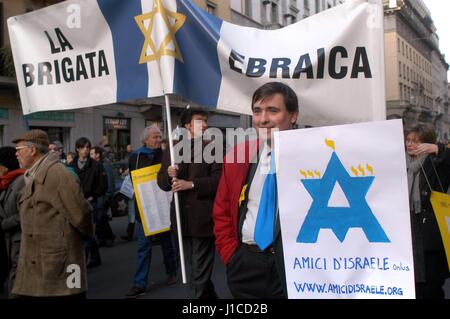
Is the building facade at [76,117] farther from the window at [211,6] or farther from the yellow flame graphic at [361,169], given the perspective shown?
the yellow flame graphic at [361,169]

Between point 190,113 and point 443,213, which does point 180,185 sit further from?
point 443,213

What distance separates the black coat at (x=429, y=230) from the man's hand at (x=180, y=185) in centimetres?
179

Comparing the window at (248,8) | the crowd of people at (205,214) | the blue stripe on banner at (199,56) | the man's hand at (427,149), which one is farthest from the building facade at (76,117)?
the man's hand at (427,149)

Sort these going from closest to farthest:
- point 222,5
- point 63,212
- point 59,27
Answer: point 63,212 → point 59,27 → point 222,5

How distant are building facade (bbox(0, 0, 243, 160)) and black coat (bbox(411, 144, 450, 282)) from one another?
7493 millimetres

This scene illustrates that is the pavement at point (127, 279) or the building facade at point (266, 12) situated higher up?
the building facade at point (266, 12)

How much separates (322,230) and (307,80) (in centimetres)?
156

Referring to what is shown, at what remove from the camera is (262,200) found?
2355 millimetres

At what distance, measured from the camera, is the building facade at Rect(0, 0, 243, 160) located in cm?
1488

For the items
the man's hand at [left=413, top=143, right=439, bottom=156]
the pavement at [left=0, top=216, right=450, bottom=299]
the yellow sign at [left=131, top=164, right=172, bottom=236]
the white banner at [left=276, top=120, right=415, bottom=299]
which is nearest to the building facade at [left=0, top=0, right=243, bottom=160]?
the pavement at [left=0, top=216, right=450, bottom=299]

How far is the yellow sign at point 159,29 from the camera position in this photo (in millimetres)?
3354

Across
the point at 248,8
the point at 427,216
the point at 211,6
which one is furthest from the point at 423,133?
the point at 248,8
